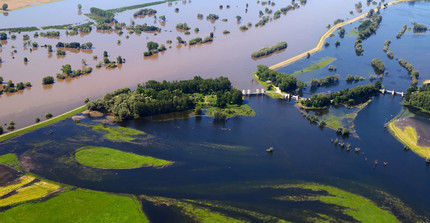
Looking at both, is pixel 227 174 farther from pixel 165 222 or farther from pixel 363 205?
pixel 363 205

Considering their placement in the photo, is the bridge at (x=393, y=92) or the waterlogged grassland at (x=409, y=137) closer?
the waterlogged grassland at (x=409, y=137)

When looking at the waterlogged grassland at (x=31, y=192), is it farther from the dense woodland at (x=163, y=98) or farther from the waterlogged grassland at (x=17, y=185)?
the dense woodland at (x=163, y=98)

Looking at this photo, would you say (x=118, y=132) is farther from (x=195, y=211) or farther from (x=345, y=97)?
(x=345, y=97)

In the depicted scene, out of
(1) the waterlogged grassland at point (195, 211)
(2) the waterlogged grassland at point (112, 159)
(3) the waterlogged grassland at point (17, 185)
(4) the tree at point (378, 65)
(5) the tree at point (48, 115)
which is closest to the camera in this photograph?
(1) the waterlogged grassland at point (195, 211)

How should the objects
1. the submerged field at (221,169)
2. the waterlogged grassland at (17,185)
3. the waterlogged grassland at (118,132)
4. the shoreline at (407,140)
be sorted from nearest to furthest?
1. the submerged field at (221,169)
2. the waterlogged grassland at (17,185)
3. the shoreline at (407,140)
4. the waterlogged grassland at (118,132)

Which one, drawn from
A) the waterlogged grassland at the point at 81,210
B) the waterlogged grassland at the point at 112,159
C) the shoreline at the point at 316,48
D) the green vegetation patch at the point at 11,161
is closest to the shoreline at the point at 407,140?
the shoreline at the point at 316,48

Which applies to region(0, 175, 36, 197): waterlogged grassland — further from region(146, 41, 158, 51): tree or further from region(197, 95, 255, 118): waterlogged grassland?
region(146, 41, 158, 51): tree

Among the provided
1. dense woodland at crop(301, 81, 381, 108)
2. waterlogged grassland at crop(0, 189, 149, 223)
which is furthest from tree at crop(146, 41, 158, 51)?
waterlogged grassland at crop(0, 189, 149, 223)
